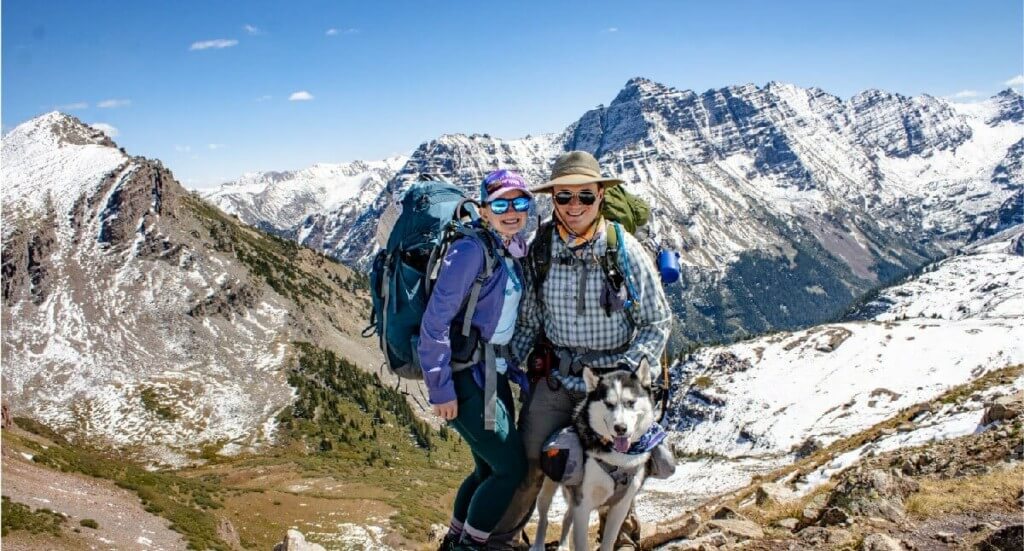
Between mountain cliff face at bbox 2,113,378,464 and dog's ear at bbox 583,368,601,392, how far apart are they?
11441cm

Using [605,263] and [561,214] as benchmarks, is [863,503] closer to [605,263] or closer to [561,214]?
[605,263]

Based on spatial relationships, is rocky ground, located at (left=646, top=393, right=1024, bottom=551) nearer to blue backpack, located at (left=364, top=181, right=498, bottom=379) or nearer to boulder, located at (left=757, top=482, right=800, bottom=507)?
boulder, located at (left=757, top=482, right=800, bottom=507)

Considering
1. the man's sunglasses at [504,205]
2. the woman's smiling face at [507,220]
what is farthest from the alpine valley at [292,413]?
the man's sunglasses at [504,205]

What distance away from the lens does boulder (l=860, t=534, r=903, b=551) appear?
843cm

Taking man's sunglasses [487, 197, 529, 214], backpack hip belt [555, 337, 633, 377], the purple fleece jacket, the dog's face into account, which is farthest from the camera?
backpack hip belt [555, 337, 633, 377]

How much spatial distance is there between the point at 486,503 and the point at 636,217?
4.78 m

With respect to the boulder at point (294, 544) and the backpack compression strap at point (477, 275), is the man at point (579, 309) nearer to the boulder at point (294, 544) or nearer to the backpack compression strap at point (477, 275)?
the backpack compression strap at point (477, 275)

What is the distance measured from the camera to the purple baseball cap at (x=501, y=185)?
316 inches

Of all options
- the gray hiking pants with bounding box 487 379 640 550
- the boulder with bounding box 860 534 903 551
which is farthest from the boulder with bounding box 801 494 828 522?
the gray hiking pants with bounding box 487 379 640 550

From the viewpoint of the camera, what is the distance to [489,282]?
791cm

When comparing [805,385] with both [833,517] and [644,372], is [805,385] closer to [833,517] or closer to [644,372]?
[833,517]

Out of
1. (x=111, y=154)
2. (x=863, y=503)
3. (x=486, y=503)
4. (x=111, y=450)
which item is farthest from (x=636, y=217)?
(x=111, y=154)

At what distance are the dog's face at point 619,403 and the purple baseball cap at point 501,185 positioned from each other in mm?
2567

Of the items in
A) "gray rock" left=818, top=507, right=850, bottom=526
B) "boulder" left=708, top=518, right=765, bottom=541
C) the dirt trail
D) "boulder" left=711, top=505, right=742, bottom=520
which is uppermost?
"gray rock" left=818, top=507, right=850, bottom=526
